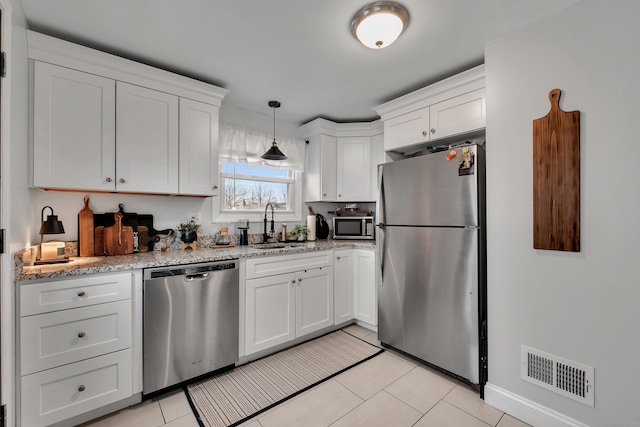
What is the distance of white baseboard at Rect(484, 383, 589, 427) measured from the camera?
61.0 inches

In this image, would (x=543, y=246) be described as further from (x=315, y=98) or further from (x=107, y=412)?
(x=107, y=412)

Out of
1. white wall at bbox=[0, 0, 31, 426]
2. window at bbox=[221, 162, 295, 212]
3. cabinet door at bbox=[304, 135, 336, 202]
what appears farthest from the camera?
Answer: cabinet door at bbox=[304, 135, 336, 202]

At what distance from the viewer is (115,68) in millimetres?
2000

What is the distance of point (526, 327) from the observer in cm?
169

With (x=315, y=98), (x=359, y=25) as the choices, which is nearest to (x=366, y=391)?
(x=359, y=25)

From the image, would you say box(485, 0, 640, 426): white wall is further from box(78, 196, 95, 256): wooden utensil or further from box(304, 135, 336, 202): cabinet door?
box(78, 196, 95, 256): wooden utensil

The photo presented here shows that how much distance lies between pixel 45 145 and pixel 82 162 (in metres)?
0.20

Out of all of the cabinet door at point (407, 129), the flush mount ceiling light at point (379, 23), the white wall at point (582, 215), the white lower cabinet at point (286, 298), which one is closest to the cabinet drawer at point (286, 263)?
the white lower cabinet at point (286, 298)

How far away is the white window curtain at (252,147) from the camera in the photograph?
2910 mm

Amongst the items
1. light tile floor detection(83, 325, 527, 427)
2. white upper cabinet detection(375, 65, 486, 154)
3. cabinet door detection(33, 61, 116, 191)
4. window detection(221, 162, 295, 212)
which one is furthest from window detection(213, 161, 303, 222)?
light tile floor detection(83, 325, 527, 427)

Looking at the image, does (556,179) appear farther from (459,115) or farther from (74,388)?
(74,388)

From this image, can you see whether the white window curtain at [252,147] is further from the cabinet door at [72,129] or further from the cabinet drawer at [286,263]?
the cabinet drawer at [286,263]

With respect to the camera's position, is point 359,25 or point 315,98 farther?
point 315,98

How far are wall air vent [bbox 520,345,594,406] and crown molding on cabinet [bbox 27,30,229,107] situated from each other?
9.95 ft
